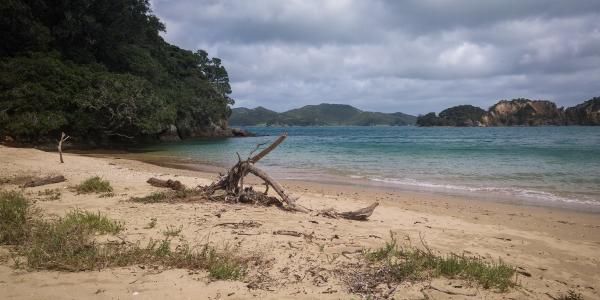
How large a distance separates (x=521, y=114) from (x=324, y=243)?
135061 millimetres

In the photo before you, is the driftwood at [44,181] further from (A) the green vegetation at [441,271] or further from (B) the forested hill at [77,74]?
(B) the forested hill at [77,74]

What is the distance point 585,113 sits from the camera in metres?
97.8

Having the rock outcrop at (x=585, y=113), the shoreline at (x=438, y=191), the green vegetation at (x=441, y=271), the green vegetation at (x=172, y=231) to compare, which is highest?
the rock outcrop at (x=585, y=113)

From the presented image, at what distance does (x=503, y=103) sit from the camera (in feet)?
417

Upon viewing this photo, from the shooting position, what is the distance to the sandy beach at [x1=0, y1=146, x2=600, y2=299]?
3.94 meters

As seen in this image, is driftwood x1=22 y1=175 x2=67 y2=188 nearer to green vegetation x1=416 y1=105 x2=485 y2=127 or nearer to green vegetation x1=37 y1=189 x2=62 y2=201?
green vegetation x1=37 y1=189 x2=62 y2=201

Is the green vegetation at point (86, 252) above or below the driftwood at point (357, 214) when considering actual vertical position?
above

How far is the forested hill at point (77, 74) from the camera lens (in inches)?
960

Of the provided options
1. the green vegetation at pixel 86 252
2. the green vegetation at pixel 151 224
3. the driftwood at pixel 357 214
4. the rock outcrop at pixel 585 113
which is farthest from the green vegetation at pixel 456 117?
the green vegetation at pixel 86 252

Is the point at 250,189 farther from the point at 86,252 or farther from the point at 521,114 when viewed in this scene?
the point at 521,114

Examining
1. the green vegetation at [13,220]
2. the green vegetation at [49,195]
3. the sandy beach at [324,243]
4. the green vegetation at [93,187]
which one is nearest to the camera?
the sandy beach at [324,243]

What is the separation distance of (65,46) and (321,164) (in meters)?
26.9

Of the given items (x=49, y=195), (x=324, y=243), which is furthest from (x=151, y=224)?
(x=49, y=195)

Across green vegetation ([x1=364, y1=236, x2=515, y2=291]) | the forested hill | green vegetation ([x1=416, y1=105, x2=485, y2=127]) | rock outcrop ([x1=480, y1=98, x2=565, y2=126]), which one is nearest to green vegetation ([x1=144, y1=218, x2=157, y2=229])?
green vegetation ([x1=364, y1=236, x2=515, y2=291])
